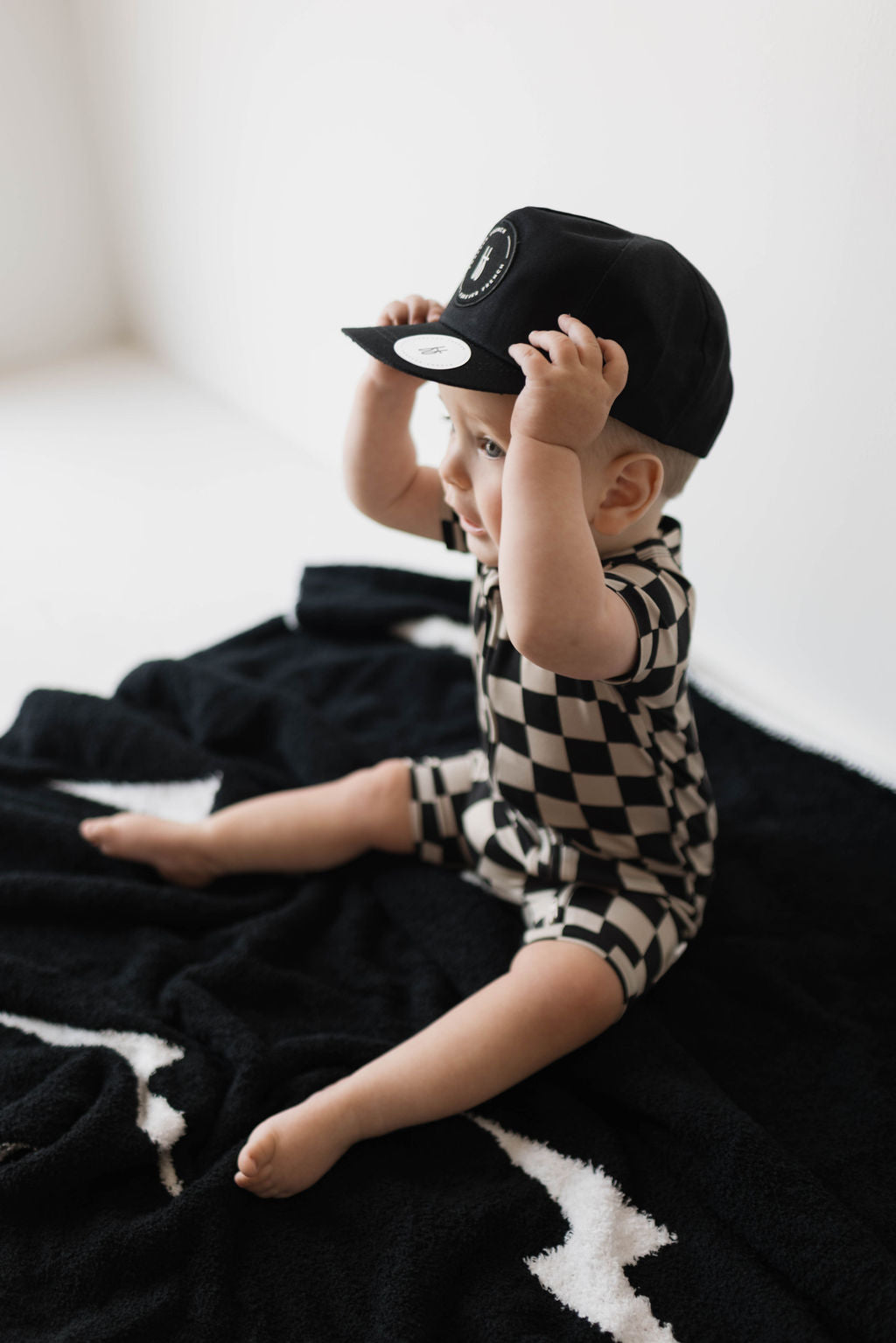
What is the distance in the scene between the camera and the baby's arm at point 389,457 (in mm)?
937

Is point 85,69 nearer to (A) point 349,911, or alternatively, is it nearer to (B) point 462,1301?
(A) point 349,911

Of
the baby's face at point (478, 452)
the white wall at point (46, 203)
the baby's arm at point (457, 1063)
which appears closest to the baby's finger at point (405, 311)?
the baby's face at point (478, 452)

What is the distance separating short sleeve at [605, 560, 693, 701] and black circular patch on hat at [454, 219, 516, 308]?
0.22m

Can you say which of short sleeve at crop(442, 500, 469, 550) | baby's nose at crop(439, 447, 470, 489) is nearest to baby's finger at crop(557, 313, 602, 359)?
baby's nose at crop(439, 447, 470, 489)

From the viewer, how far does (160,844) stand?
1.04m

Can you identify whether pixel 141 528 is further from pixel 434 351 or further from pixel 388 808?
pixel 434 351

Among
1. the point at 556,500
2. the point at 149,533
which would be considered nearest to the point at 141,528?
the point at 149,533

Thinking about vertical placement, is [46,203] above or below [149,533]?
above

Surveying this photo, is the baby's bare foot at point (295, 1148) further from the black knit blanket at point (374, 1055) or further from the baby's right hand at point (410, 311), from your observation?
the baby's right hand at point (410, 311)

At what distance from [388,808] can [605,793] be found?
0.24m

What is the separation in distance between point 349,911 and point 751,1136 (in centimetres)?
40

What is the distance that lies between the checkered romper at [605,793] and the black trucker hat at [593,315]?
0.13 m

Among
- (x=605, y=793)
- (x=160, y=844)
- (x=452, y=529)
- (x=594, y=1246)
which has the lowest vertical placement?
(x=594, y=1246)

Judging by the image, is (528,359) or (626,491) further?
(626,491)
